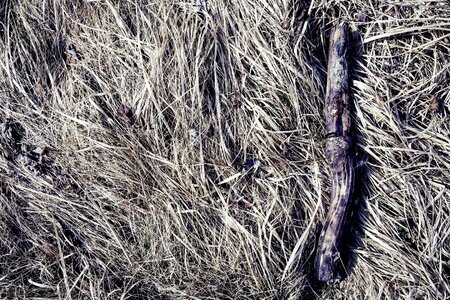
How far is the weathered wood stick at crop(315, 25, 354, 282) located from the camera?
2301 mm

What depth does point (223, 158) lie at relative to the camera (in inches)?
92.4

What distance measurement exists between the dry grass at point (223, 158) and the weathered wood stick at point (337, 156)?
0.18ft

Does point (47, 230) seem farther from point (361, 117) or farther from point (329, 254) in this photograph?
point (361, 117)

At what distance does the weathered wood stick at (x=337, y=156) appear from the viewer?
2.30 meters

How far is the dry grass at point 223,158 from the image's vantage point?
233 cm

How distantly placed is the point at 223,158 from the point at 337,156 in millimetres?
570

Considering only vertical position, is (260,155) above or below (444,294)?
above

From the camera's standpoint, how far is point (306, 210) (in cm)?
236

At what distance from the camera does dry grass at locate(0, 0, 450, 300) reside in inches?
91.8

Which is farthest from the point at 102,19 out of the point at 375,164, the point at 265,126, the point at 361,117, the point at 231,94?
the point at 375,164

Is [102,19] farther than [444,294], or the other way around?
[102,19]

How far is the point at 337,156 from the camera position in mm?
2305

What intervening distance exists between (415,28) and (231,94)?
100cm

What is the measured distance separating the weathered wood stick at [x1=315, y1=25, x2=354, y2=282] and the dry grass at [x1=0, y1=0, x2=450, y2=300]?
0.06m
